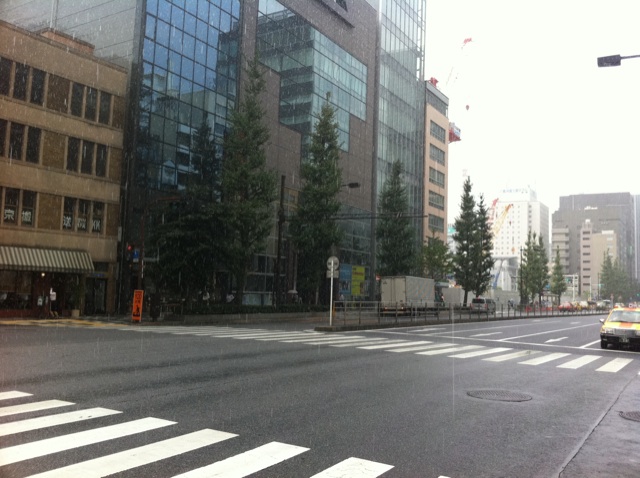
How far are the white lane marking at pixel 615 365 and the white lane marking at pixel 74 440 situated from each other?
432 inches

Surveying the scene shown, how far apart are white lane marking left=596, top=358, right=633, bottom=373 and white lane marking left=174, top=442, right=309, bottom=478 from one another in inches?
402

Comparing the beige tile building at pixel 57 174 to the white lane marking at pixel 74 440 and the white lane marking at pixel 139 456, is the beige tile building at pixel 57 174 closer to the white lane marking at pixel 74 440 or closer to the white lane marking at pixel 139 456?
the white lane marking at pixel 74 440

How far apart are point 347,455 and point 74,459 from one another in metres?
2.64

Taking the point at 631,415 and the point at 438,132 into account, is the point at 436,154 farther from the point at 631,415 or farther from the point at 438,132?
the point at 631,415

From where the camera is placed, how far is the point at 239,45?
4181cm

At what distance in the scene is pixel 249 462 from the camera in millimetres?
5145

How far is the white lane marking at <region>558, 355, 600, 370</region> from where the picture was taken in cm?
1355

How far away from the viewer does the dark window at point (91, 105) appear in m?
31.7

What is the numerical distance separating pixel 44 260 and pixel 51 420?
2474 cm

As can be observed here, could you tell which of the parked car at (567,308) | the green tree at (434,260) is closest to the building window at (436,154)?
the green tree at (434,260)

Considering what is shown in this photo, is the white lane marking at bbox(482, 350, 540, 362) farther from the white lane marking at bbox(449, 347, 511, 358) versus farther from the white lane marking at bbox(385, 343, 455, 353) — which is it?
the white lane marking at bbox(385, 343, 455, 353)

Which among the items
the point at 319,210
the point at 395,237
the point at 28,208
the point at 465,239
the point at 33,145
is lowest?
the point at 28,208

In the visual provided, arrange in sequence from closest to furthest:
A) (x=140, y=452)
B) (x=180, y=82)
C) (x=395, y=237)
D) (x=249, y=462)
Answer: (x=249, y=462), (x=140, y=452), (x=180, y=82), (x=395, y=237)

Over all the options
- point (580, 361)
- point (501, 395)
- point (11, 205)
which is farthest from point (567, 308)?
point (501, 395)
